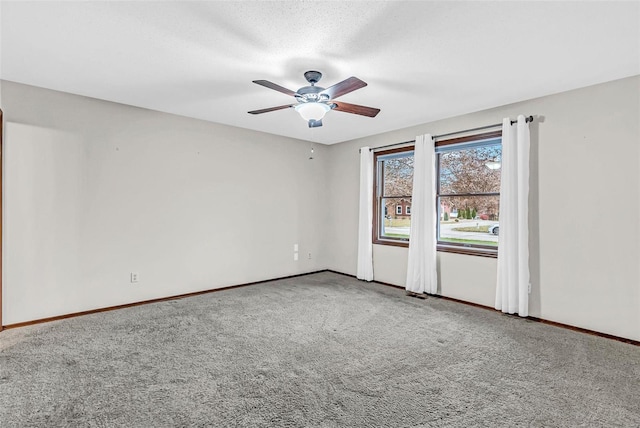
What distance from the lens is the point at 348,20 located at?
2189 millimetres

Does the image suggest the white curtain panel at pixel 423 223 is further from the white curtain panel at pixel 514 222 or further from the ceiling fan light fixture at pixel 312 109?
the ceiling fan light fixture at pixel 312 109

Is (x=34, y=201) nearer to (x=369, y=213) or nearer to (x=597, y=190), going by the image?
(x=369, y=213)

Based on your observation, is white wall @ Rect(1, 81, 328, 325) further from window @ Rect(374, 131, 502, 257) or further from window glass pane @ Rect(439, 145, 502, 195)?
window glass pane @ Rect(439, 145, 502, 195)

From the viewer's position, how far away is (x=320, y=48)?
8.38 feet

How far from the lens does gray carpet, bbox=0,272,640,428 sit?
1.97 meters

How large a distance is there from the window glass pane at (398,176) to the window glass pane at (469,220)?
2.38 ft

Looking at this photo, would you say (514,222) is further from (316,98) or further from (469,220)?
(316,98)

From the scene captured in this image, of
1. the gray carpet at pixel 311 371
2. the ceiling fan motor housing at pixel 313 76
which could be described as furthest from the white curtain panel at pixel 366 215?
the ceiling fan motor housing at pixel 313 76

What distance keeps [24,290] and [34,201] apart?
0.92 metres

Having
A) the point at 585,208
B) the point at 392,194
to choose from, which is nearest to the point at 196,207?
the point at 392,194

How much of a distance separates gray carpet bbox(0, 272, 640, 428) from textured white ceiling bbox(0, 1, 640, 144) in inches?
96.7

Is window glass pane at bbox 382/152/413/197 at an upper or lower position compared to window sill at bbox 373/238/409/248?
upper

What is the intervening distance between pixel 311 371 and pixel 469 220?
3.06 metres

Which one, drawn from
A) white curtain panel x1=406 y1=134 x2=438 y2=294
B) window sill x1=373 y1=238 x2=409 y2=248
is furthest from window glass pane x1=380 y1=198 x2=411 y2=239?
white curtain panel x1=406 y1=134 x2=438 y2=294
